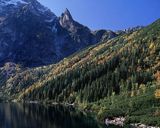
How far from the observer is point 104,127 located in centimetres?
14362

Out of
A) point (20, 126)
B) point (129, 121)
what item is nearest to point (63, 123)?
point (20, 126)

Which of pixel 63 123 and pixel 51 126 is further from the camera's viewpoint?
pixel 63 123

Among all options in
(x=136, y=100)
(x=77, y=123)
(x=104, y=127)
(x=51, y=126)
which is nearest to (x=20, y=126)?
(x=51, y=126)

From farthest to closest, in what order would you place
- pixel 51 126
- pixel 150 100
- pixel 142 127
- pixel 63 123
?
pixel 150 100 → pixel 63 123 → pixel 51 126 → pixel 142 127

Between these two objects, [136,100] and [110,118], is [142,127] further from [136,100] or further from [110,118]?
[136,100]

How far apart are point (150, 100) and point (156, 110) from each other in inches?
760

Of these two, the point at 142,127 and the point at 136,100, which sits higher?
the point at 136,100

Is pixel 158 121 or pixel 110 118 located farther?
pixel 110 118

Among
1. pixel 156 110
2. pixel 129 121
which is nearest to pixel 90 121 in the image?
pixel 129 121

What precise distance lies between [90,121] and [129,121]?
19.1 metres

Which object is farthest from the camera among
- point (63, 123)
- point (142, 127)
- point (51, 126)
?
point (63, 123)

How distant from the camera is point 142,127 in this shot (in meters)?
141

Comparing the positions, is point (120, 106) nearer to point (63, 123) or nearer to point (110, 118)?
point (110, 118)

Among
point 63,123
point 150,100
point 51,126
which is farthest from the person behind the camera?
point 150,100
